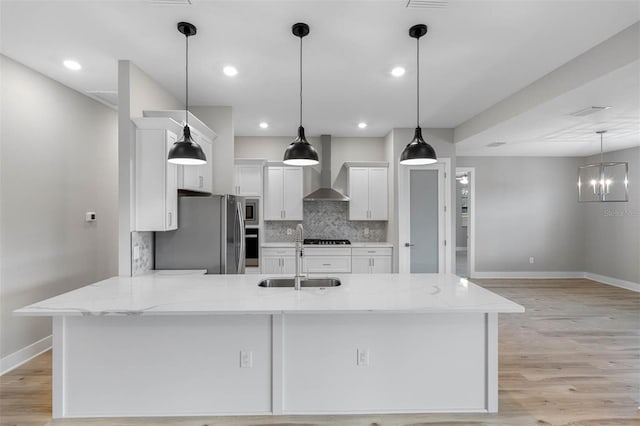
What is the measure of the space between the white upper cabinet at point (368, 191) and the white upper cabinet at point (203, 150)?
7.94 feet

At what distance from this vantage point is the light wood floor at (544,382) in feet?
7.49

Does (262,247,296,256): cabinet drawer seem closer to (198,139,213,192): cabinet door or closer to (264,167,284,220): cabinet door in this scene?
(264,167,284,220): cabinet door

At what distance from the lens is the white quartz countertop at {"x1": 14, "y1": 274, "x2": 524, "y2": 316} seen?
2.06 m

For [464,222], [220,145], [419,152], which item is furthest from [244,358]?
[464,222]

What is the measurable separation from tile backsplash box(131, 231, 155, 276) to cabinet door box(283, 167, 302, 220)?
8.54 feet

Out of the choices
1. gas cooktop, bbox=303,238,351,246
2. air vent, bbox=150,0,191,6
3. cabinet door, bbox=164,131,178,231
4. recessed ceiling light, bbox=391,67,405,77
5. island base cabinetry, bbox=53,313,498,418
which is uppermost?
air vent, bbox=150,0,191,6

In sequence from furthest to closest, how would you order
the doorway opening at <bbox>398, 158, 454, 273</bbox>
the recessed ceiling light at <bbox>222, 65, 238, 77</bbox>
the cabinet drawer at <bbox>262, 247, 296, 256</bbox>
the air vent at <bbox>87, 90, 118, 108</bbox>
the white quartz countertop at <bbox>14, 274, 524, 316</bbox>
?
1. the cabinet drawer at <bbox>262, 247, 296, 256</bbox>
2. the doorway opening at <bbox>398, 158, 454, 273</bbox>
3. the air vent at <bbox>87, 90, 118, 108</bbox>
4. the recessed ceiling light at <bbox>222, 65, 238, 77</bbox>
5. the white quartz countertop at <bbox>14, 274, 524, 316</bbox>

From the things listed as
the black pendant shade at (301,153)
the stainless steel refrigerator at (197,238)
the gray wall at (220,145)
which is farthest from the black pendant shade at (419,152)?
the gray wall at (220,145)

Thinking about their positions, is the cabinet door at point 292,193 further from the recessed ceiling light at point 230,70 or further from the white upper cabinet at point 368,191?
the recessed ceiling light at point 230,70

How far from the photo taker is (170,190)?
310 centimetres

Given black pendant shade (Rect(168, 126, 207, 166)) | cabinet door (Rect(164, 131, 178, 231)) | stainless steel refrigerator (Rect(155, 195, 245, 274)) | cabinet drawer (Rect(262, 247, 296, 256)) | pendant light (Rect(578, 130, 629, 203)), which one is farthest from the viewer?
cabinet drawer (Rect(262, 247, 296, 256))

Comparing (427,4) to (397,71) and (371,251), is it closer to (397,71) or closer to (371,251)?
(397,71)

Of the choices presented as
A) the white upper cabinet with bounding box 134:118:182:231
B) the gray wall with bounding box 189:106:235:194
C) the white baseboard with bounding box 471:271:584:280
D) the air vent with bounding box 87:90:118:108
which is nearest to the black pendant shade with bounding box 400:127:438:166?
the white upper cabinet with bounding box 134:118:182:231

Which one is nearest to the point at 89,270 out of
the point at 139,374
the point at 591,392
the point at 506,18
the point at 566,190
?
the point at 139,374
